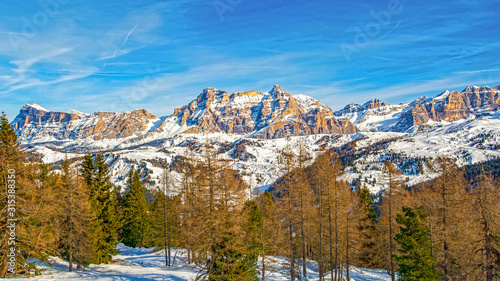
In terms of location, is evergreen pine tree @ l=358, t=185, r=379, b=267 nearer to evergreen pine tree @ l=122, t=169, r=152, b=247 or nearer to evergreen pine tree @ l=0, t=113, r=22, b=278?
evergreen pine tree @ l=122, t=169, r=152, b=247

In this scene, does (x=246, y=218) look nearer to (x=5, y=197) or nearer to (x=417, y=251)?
(x=417, y=251)

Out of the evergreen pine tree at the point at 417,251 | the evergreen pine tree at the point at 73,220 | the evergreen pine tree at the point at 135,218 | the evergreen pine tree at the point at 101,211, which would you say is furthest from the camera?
the evergreen pine tree at the point at 135,218

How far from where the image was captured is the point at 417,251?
1067 inches

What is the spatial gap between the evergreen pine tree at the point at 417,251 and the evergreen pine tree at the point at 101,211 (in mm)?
33814

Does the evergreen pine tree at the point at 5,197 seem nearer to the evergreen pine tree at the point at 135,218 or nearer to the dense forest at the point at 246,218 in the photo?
the dense forest at the point at 246,218

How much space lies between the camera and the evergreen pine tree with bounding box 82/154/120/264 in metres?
36.0

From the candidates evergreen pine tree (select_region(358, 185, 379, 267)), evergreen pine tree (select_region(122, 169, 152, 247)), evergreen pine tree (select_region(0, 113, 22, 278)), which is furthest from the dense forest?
evergreen pine tree (select_region(122, 169, 152, 247))

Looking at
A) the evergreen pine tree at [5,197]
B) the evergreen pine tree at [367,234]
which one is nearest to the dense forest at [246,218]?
the evergreen pine tree at [5,197]

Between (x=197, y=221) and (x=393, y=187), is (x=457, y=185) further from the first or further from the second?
(x=197, y=221)

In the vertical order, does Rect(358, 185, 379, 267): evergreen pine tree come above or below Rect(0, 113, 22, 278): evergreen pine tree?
below

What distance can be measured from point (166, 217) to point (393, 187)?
34.1 m

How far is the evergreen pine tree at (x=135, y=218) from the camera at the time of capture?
58875 mm

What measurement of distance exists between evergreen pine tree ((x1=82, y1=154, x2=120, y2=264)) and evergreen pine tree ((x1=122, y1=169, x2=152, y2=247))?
18193 millimetres

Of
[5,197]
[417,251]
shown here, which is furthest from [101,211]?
[417,251]
